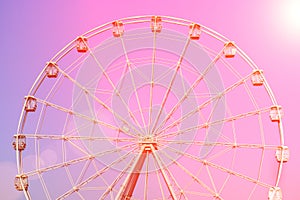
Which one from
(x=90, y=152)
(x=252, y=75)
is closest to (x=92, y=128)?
(x=90, y=152)

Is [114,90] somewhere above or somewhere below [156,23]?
below

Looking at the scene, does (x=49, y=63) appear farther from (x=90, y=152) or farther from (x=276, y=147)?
(x=276, y=147)

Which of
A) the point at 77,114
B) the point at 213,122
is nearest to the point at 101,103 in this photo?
the point at 77,114

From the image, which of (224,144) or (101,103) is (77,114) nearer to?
(101,103)

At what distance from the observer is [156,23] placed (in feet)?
82.1

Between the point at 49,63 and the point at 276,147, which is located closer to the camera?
the point at 276,147

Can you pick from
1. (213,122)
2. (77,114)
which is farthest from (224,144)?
(77,114)

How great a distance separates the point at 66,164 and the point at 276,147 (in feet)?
26.2

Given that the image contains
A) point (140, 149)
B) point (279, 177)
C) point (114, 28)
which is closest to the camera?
point (279, 177)

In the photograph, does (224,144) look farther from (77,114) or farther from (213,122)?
(77,114)

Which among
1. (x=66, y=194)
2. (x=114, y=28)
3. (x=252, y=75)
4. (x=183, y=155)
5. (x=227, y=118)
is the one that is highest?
(x=114, y=28)

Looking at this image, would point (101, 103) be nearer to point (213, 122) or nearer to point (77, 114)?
point (77, 114)

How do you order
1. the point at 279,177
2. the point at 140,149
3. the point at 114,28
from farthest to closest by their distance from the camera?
the point at 114,28 → the point at 140,149 → the point at 279,177

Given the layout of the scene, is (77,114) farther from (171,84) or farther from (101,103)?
(171,84)
